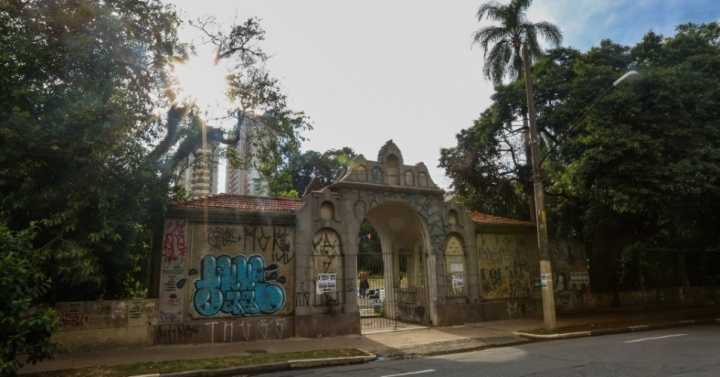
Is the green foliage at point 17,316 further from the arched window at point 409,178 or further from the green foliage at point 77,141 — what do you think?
the arched window at point 409,178

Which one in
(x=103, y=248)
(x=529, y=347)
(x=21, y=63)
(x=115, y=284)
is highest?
(x=21, y=63)

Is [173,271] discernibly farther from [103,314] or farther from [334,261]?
[334,261]

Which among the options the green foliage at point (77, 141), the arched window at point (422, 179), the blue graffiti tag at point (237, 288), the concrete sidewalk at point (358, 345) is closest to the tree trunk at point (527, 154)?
the concrete sidewalk at point (358, 345)

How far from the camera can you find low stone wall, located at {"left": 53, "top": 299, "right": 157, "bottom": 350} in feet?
37.8

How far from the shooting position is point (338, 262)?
15867mm

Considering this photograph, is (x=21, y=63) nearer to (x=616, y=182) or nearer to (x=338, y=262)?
(x=338, y=262)

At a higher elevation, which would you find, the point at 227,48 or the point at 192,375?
the point at 227,48

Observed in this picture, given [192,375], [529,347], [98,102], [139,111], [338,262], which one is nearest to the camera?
[192,375]

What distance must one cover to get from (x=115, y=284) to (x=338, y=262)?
273 inches

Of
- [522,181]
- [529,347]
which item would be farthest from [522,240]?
[529,347]

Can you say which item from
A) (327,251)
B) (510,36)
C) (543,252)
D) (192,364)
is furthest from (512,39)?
(192,364)

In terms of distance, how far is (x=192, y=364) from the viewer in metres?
9.77

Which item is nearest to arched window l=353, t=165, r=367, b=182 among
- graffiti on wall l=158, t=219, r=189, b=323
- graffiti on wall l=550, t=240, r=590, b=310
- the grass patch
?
graffiti on wall l=158, t=219, r=189, b=323

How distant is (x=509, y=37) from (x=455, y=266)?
9650 millimetres
